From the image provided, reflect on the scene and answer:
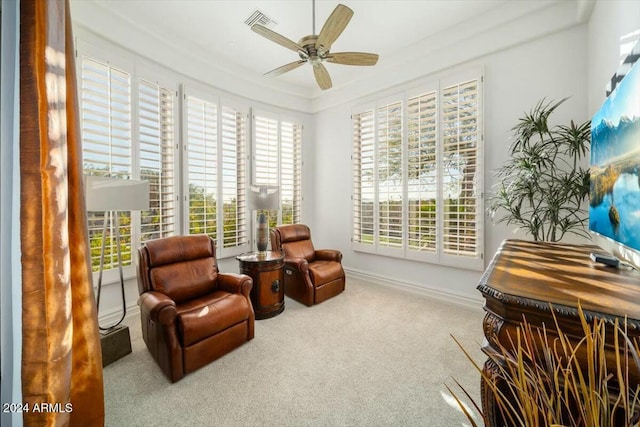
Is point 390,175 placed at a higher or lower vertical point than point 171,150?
lower

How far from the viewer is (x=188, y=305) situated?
7.63 feet

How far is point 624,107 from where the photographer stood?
4.50ft

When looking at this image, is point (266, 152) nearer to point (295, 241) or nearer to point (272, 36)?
point (295, 241)

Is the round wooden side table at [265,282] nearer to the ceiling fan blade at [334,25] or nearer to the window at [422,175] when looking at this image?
the window at [422,175]

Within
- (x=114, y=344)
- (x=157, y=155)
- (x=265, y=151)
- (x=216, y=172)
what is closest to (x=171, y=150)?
(x=157, y=155)

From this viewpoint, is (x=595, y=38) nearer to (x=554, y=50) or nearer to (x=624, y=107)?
(x=554, y=50)

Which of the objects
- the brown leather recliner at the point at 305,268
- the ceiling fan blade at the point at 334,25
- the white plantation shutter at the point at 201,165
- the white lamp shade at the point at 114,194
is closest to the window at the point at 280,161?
the white plantation shutter at the point at 201,165

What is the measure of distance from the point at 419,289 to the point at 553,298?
2.96 meters

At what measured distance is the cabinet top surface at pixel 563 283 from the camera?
36.7 inches

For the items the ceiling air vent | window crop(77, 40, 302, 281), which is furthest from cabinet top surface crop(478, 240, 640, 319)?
the ceiling air vent

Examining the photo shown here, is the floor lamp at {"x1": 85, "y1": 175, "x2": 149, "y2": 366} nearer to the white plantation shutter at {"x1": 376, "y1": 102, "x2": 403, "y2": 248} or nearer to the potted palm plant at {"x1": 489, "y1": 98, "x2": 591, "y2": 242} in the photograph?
the white plantation shutter at {"x1": 376, "y1": 102, "x2": 403, "y2": 248}

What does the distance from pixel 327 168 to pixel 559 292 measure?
421cm

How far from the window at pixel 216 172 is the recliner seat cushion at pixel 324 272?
4.36 feet

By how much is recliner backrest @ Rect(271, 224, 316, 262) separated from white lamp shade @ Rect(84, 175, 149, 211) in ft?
5.93
